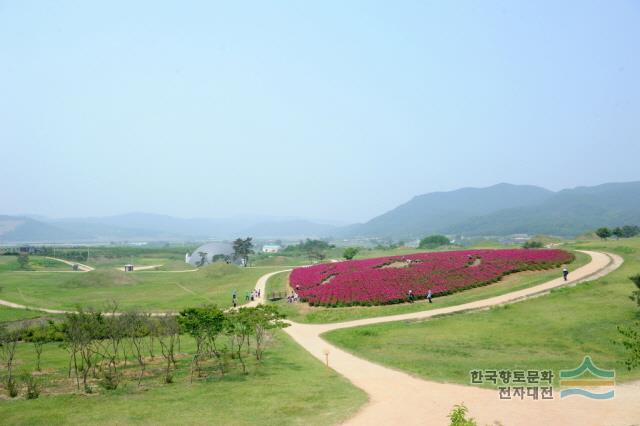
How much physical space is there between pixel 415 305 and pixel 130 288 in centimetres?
4431

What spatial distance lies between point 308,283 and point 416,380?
35173 mm

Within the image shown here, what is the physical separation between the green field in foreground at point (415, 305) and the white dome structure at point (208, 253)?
290 feet

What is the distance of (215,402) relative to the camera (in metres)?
19.0

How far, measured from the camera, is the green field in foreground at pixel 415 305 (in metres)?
39.5

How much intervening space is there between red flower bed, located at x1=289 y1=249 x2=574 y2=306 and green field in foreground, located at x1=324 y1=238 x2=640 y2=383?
329 inches

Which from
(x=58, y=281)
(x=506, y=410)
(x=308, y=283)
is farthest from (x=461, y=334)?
(x=58, y=281)

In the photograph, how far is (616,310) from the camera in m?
31.6

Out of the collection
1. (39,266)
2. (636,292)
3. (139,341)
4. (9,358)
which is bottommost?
(9,358)

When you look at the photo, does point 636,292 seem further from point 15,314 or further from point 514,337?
point 15,314

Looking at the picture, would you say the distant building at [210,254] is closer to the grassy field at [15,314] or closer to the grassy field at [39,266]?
the grassy field at [39,266]

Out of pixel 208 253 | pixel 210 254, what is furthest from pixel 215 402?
pixel 208 253

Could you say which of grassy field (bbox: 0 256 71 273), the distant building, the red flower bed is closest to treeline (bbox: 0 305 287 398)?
the red flower bed

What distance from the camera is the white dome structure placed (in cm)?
Answer: 13288

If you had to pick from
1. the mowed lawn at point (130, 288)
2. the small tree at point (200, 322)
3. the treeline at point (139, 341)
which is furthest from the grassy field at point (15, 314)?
the small tree at point (200, 322)
